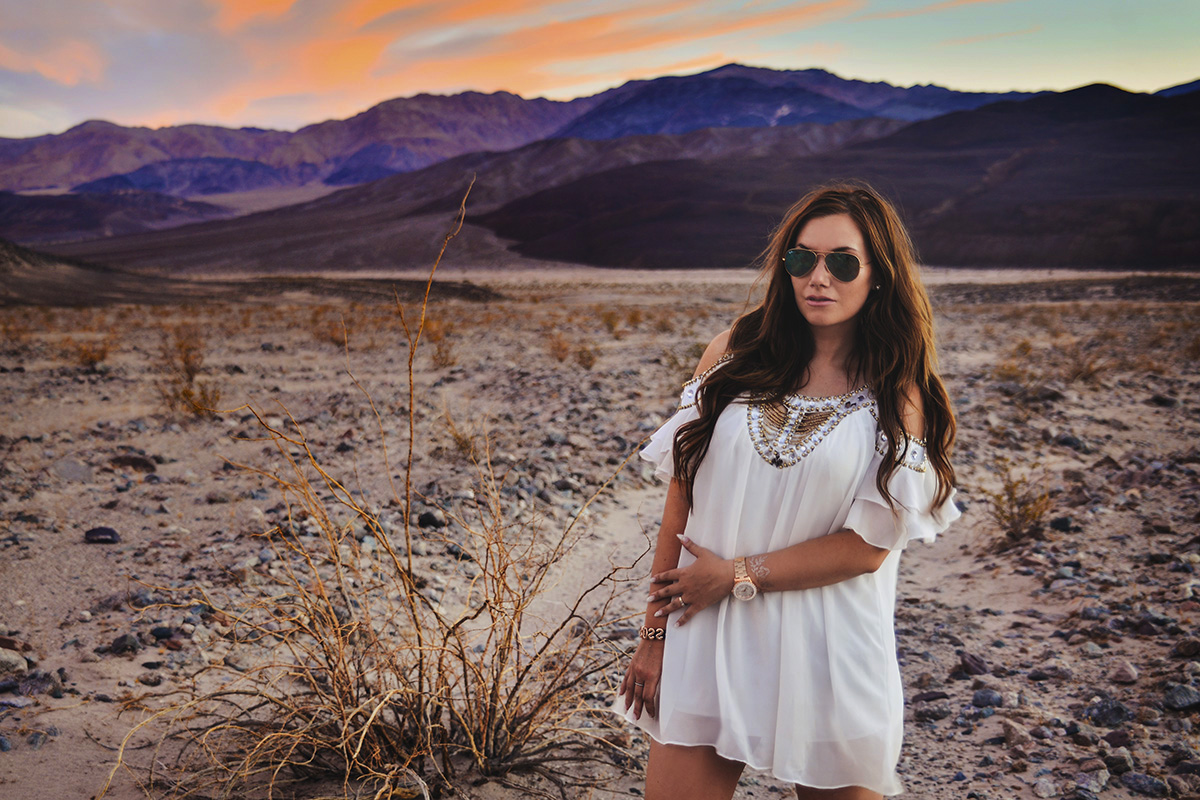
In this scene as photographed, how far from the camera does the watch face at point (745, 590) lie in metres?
1.48

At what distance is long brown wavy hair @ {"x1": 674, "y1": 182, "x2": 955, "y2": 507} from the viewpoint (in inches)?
60.7

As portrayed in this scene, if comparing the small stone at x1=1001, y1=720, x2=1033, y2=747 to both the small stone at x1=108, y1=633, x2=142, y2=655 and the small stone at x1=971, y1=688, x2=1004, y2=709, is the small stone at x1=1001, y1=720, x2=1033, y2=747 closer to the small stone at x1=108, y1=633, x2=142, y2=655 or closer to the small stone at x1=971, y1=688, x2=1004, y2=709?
the small stone at x1=971, y1=688, x2=1004, y2=709

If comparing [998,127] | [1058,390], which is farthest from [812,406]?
[998,127]

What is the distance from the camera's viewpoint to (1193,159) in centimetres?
5512

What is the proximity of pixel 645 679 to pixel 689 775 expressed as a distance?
0.66 feet

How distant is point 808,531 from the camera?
1.52 meters

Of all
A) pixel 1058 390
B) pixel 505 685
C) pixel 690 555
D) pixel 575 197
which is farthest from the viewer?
pixel 575 197

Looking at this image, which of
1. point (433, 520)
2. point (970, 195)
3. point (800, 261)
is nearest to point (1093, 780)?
point (800, 261)

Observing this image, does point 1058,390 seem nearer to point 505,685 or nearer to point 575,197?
point 505,685

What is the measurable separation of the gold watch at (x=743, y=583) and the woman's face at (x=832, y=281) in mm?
524

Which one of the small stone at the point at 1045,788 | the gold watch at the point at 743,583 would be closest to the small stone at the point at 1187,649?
the small stone at the point at 1045,788

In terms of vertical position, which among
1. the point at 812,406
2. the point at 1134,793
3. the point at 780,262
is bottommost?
the point at 1134,793

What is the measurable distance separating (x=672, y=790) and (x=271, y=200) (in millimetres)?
159189

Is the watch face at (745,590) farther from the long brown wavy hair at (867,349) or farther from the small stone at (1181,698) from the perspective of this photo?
the small stone at (1181,698)
